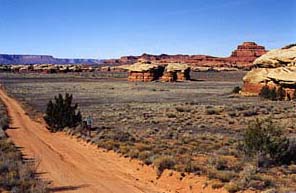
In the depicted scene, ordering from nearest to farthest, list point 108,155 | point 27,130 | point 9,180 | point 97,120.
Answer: point 9,180
point 108,155
point 27,130
point 97,120

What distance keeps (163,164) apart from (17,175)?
175 inches

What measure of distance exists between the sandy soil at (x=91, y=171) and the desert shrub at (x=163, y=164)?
0.70 feet

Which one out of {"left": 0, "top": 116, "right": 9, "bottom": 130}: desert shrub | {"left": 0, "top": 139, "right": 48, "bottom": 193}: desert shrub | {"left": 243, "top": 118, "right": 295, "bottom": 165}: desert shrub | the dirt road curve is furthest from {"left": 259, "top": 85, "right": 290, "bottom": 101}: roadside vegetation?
{"left": 0, "top": 139, "right": 48, "bottom": 193}: desert shrub

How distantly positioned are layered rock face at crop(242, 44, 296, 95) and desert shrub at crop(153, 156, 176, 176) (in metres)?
34.5

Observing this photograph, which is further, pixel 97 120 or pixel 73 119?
pixel 97 120

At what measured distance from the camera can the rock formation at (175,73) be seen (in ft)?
319

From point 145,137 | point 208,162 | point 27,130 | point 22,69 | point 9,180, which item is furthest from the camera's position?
point 22,69

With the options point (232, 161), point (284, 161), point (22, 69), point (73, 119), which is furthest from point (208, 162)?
point (22, 69)

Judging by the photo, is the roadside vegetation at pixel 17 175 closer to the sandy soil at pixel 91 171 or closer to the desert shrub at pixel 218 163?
the sandy soil at pixel 91 171

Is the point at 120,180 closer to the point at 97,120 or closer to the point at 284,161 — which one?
the point at 284,161

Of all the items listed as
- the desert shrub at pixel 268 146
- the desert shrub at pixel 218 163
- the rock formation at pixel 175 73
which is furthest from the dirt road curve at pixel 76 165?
the rock formation at pixel 175 73

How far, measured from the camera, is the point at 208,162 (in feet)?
48.1

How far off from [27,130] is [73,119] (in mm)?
2698

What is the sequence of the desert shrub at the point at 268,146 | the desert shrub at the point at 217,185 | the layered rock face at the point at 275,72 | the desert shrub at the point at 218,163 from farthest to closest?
the layered rock face at the point at 275,72 → the desert shrub at the point at 268,146 → the desert shrub at the point at 218,163 → the desert shrub at the point at 217,185
